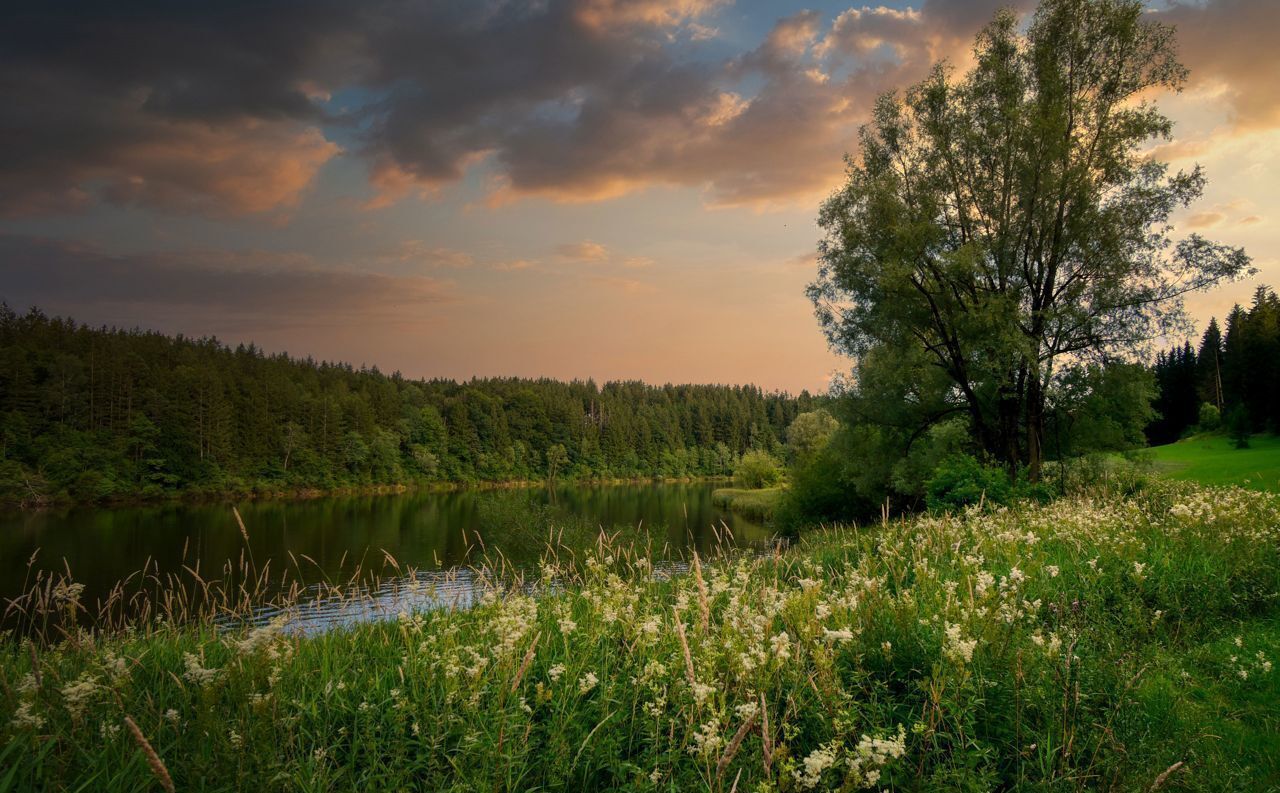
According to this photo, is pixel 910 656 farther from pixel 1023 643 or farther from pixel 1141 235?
pixel 1141 235

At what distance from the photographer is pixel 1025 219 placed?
2253 centimetres

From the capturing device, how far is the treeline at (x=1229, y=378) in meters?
48.4

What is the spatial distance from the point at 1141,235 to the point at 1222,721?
72.0ft

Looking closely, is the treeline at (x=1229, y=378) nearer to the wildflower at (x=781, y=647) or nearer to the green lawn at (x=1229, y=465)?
the green lawn at (x=1229, y=465)

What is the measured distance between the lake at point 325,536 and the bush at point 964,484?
6.66 m

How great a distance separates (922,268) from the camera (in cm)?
2339

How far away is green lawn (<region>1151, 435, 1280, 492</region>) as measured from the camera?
23.6 m

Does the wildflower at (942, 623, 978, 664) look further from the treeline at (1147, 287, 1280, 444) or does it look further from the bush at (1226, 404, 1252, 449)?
the bush at (1226, 404, 1252, 449)

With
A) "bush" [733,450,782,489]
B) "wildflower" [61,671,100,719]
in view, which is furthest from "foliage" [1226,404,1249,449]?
"wildflower" [61,671,100,719]

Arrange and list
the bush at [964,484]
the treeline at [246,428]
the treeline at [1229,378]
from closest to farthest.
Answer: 1. the bush at [964,484]
2. the treeline at [1229,378]
3. the treeline at [246,428]

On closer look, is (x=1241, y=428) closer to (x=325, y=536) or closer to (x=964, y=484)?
(x=964, y=484)

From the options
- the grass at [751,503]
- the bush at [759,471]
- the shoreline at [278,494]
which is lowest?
the shoreline at [278,494]

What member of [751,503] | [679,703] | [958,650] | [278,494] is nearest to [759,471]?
→ [751,503]

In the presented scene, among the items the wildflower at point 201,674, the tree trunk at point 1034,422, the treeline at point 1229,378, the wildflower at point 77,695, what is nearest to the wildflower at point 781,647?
the wildflower at point 201,674
